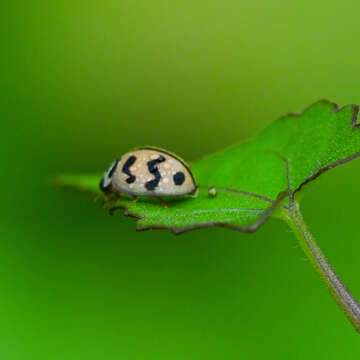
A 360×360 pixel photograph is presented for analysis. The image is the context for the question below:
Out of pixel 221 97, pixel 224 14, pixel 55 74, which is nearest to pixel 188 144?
pixel 221 97

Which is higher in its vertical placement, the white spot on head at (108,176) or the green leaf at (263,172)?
the white spot on head at (108,176)

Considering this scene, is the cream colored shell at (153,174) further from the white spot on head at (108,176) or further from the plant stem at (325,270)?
the plant stem at (325,270)

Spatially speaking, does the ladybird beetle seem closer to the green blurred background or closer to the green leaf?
the green leaf

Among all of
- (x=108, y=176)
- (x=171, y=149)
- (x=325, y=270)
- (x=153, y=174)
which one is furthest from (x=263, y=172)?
(x=171, y=149)

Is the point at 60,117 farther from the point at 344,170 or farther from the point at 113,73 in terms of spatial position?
the point at 344,170

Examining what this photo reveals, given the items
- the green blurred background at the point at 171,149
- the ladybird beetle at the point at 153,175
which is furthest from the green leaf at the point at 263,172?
the green blurred background at the point at 171,149

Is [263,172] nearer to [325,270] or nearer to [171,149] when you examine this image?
[325,270]
